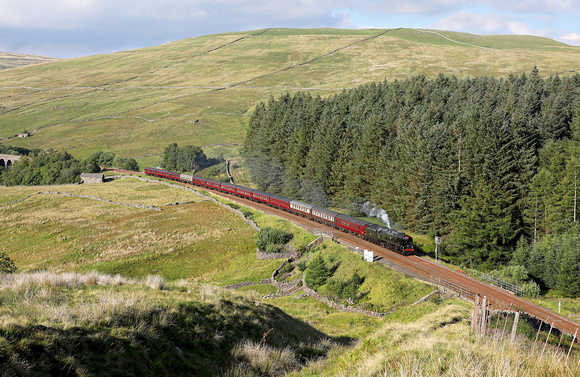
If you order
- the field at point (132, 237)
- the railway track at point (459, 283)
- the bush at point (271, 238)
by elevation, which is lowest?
the field at point (132, 237)

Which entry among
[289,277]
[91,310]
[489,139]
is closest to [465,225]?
[489,139]

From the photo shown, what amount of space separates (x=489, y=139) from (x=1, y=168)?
15272 cm

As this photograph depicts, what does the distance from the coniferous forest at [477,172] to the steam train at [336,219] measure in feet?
32.1

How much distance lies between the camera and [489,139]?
45.3 meters

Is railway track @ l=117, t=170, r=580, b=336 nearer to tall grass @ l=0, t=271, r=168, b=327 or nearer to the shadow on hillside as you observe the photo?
the shadow on hillside

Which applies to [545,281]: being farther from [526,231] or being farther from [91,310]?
[91,310]

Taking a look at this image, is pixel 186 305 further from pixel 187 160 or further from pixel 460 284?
pixel 187 160

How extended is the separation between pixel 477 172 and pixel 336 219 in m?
19.7

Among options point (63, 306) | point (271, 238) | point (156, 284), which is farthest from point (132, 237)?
point (63, 306)

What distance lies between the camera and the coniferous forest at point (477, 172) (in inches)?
1583

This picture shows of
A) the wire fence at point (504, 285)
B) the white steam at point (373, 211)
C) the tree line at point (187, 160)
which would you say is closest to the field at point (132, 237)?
the white steam at point (373, 211)

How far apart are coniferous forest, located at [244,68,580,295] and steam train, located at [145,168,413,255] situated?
9.77 metres

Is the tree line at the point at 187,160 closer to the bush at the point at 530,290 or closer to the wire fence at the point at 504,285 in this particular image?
the wire fence at the point at 504,285

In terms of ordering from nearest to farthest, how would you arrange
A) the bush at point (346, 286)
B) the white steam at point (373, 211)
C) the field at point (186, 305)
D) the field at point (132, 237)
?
the field at point (186, 305), the bush at point (346, 286), the field at point (132, 237), the white steam at point (373, 211)
